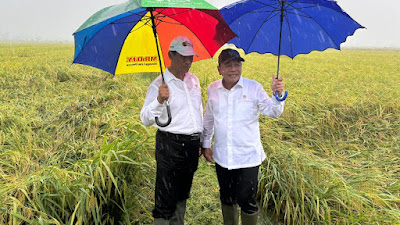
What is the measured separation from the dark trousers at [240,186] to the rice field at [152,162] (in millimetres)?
728

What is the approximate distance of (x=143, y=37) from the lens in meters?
2.18

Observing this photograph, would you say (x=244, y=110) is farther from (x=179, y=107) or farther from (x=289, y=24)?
(x=289, y=24)

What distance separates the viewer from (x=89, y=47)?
2.03 metres

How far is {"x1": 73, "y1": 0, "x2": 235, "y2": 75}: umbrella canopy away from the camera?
6.64 feet

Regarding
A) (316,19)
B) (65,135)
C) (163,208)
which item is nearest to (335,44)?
(316,19)

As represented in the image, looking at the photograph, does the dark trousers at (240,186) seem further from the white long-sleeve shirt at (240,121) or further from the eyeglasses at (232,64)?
the eyeglasses at (232,64)

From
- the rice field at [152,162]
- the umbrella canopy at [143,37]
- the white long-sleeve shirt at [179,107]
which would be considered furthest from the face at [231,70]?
the rice field at [152,162]

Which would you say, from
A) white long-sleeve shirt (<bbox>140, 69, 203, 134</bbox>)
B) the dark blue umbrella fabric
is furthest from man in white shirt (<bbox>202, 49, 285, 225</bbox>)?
the dark blue umbrella fabric

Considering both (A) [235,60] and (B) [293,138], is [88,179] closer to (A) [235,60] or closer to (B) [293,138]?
(A) [235,60]

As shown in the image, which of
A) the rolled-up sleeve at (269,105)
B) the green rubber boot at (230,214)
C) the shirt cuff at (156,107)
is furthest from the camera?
the green rubber boot at (230,214)

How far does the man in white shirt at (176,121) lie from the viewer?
1848mm

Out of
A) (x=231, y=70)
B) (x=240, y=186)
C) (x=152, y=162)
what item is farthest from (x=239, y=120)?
(x=152, y=162)

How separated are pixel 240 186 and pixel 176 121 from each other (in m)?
0.69

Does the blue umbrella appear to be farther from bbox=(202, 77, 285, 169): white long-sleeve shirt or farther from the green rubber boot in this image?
the green rubber boot
